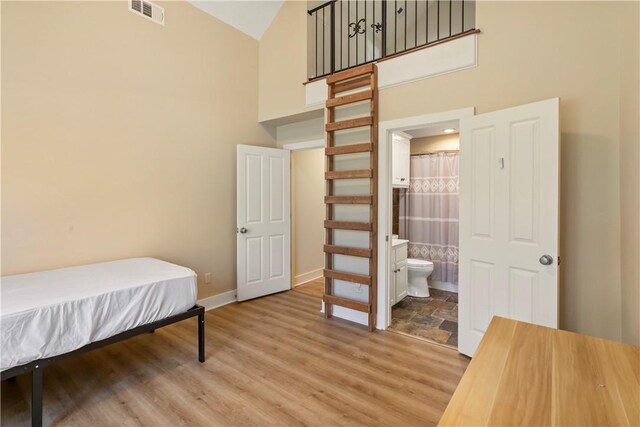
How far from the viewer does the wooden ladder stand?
120 inches

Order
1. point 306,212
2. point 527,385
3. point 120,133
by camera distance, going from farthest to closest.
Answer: point 306,212
point 120,133
point 527,385

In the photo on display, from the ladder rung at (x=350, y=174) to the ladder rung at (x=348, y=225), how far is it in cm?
48

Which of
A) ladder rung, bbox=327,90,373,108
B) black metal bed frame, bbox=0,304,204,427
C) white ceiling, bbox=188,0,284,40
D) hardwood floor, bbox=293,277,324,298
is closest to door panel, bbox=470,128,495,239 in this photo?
ladder rung, bbox=327,90,373,108

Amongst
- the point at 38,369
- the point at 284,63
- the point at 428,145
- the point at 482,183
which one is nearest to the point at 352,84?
the point at 284,63

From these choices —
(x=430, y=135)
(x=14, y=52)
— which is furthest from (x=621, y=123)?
(x=14, y=52)

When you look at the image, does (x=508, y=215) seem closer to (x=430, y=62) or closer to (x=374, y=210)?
(x=374, y=210)

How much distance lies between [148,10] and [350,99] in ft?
7.26

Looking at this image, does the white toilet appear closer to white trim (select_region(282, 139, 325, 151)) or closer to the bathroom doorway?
the bathroom doorway

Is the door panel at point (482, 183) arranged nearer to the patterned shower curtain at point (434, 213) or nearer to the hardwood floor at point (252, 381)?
the hardwood floor at point (252, 381)

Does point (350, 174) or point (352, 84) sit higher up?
point (352, 84)

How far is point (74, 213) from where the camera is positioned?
8.60 feet

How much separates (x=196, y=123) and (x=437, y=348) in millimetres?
3406

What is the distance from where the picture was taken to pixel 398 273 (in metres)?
3.60

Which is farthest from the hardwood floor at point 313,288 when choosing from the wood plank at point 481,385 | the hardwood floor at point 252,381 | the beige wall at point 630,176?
the wood plank at point 481,385
